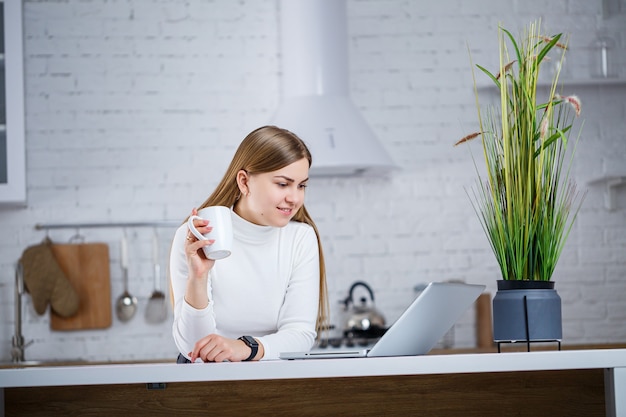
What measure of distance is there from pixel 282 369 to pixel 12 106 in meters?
3.04

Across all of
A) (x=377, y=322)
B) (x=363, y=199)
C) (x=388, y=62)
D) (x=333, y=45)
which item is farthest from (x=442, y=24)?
(x=377, y=322)

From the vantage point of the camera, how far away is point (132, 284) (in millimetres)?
4266

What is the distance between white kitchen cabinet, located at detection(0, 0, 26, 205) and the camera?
398cm

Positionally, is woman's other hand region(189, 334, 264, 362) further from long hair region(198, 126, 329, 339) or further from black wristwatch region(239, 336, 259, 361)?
long hair region(198, 126, 329, 339)

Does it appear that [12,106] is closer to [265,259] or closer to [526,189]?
Answer: [265,259]

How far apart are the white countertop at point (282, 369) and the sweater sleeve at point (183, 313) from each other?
0.48m

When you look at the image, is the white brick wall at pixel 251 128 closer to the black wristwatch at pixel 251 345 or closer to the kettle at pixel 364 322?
the kettle at pixel 364 322

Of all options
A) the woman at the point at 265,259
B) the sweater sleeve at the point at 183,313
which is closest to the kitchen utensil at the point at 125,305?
the woman at the point at 265,259

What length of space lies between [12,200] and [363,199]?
64.4 inches

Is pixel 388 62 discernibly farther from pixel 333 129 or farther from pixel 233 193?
pixel 233 193

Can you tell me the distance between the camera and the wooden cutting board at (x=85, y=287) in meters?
4.19

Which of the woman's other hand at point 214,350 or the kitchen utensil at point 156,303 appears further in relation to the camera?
the kitchen utensil at point 156,303

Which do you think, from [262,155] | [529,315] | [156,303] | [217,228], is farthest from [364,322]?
[217,228]

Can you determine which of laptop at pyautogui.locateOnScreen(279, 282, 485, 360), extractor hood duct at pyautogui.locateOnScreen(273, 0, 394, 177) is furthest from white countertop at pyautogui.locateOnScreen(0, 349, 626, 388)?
extractor hood duct at pyautogui.locateOnScreen(273, 0, 394, 177)
